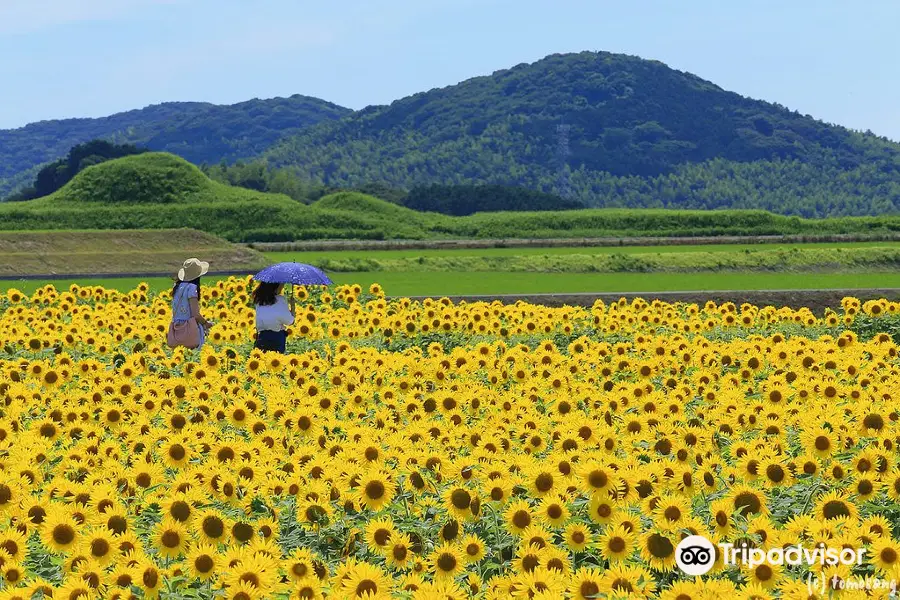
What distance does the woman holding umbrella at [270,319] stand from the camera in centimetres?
1333

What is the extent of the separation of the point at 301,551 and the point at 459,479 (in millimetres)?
1501

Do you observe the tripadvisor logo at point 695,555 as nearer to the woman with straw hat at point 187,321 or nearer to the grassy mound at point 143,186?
the woman with straw hat at point 187,321

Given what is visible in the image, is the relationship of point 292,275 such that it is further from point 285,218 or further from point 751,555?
point 285,218

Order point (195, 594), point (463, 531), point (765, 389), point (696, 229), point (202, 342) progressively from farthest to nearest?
point (696, 229)
point (202, 342)
point (765, 389)
point (463, 531)
point (195, 594)

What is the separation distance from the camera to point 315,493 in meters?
6.12

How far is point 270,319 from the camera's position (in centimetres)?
1333

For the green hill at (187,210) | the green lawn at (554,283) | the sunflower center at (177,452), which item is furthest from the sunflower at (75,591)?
the green hill at (187,210)

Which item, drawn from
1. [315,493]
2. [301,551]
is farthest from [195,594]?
[315,493]

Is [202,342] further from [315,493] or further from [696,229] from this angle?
[696,229]

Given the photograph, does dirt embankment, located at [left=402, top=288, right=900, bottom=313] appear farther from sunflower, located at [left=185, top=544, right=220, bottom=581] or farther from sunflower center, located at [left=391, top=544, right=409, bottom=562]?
sunflower, located at [left=185, top=544, right=220, bottom=581]

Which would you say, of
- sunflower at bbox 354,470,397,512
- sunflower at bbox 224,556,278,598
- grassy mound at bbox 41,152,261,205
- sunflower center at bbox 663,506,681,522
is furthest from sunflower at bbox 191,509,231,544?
grassy mound at bbox 41,152,261,205

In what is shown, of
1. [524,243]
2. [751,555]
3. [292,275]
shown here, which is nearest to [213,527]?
[751,555]

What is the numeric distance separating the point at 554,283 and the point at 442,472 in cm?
2459

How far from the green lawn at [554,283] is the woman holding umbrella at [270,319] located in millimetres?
13502
